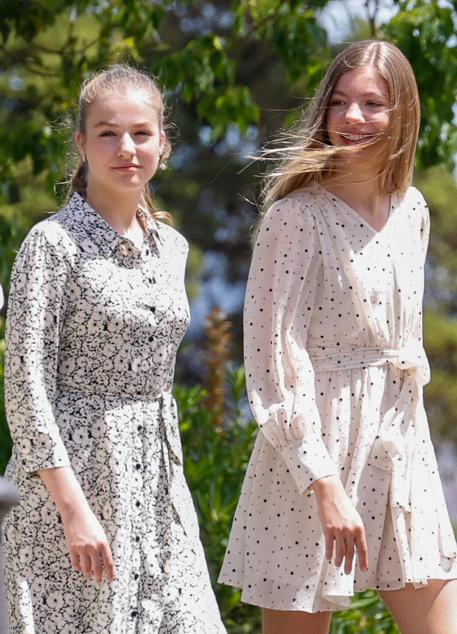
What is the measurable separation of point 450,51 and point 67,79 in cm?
176

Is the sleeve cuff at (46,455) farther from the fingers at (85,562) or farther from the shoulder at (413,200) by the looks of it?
the shoulder at (413,200)

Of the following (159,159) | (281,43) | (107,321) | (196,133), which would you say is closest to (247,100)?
(281,43)

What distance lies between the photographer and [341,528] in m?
3.17

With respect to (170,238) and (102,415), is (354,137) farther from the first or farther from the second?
(102,415)

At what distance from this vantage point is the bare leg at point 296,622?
3.40m

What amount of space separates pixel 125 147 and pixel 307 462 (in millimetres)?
785

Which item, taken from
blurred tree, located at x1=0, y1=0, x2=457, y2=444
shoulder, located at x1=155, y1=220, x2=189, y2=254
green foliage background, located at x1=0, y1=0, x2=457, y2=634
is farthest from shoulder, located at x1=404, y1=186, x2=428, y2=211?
blurred tree, located at x1=0, y1=0, x2=457, y2=444

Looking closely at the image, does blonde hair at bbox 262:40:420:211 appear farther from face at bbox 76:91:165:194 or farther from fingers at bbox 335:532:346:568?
fingers at bbox 335:532:346:568

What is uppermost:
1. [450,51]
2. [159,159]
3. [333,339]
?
[450,51]

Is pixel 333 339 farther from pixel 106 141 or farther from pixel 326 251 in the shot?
pixel 106 141

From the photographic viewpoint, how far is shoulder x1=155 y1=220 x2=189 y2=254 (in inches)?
139

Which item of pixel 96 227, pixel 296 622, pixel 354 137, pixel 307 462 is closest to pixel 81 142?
pixel 96 227

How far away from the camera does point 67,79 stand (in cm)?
691

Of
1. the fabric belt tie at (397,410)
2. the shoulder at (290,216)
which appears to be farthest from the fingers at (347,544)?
the shoulder at (290,216)
